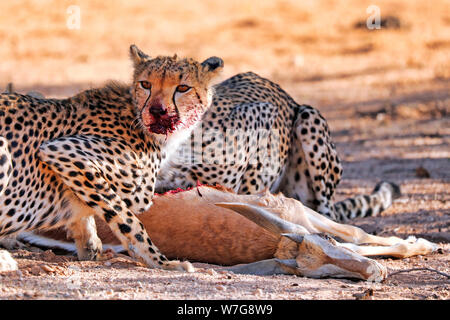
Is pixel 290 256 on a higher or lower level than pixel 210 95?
lower

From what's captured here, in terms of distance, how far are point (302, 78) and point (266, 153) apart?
6094 millimetres

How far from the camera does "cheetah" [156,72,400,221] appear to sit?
5.18 m

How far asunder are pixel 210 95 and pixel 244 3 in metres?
11.2

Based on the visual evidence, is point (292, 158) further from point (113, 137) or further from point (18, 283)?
point (18, 283)

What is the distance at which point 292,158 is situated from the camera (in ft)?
19.1

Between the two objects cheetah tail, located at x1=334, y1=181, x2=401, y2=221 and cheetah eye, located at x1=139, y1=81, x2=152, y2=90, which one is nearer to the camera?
cheetah eye, located at x1=139, y1=81, x2=152, y2=90

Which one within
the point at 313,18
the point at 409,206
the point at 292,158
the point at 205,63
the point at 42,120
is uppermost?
the point at 313,18

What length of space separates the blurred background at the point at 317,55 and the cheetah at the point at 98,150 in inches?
97.7

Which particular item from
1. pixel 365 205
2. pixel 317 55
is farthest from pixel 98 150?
pixel 317 55

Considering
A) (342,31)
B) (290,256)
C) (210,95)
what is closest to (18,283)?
(290,256)

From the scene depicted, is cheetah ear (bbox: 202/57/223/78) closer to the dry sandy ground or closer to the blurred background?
the dry sandy ground

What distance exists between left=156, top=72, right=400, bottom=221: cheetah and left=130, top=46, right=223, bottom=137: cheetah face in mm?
499

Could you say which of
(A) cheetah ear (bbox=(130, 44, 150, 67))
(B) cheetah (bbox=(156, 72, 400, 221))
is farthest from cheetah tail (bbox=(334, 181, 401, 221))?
(A) cheetah ear (bbox=(130, 44, 150, 67))

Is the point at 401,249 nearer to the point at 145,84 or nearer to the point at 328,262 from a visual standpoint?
the point at 328,262
